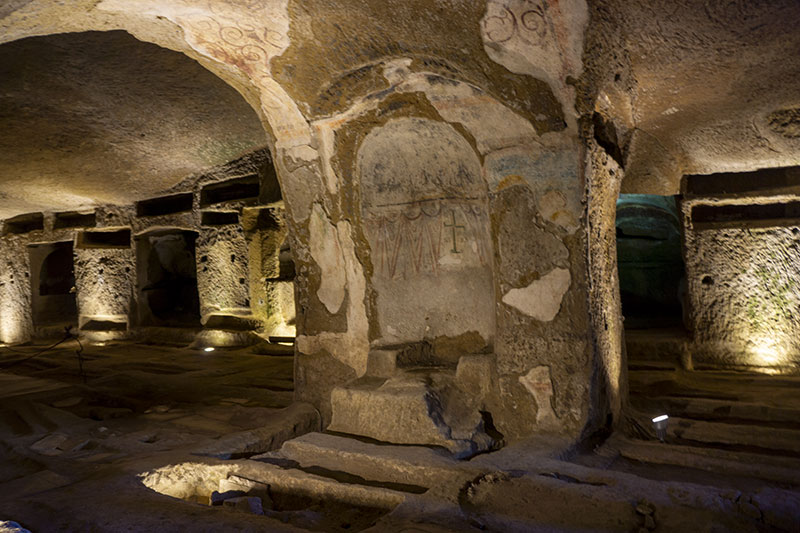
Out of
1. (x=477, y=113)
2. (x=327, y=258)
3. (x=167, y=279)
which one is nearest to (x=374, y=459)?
(x=327, y=258)

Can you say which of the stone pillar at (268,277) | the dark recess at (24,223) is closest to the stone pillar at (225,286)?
the stone pillar at (268,277)

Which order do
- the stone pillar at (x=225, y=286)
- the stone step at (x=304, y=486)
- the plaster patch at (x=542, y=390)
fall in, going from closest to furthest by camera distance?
1. the stone step at (x=304, y=486)
2. the plaster patch at (x=542, y=390)
3. the stone pillar at (x=225, y=286)

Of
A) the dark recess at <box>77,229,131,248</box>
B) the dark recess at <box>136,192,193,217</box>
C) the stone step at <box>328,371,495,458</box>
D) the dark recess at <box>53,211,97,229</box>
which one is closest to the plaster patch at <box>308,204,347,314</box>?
the stone step at <box>328,371,495,458</box>

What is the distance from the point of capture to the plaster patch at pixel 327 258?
13.1 ft

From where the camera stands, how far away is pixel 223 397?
15.8 ft

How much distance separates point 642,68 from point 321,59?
2028mm

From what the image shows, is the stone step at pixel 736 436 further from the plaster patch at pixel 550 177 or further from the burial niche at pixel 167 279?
the burial niche at pixel 167 279

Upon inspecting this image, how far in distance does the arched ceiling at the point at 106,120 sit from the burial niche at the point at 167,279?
0.88 meters

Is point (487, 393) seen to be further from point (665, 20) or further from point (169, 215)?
point (169, 215)

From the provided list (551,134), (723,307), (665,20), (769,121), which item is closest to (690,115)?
(769,121)

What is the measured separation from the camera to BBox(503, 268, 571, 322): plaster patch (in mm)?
3107

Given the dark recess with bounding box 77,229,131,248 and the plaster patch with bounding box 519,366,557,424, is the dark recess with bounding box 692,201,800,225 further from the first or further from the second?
the dark recess with bounding box 77,229,131,248

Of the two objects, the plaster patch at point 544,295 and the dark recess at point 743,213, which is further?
the dark recess at point 743,213

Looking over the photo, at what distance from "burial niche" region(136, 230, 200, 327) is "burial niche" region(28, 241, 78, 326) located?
5.62 ft
